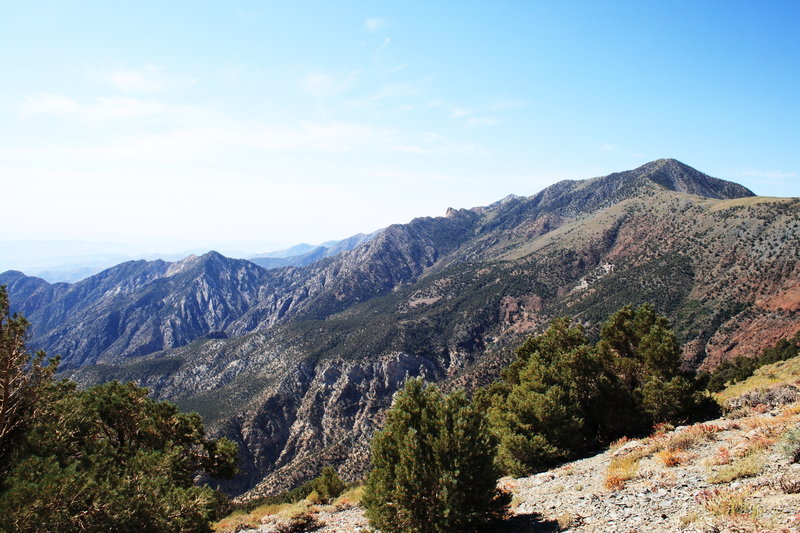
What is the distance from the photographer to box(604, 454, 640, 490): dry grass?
50.1 feet

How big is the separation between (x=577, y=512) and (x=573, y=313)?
114 metres

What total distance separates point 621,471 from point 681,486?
3370mm

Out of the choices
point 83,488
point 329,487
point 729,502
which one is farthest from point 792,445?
point 329,487

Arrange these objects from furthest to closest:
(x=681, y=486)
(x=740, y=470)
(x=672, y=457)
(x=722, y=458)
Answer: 1. (x=672, y=457)
2. (x=722, y=458)
3. (x=681, y=486)
4. (x=740, y=470)

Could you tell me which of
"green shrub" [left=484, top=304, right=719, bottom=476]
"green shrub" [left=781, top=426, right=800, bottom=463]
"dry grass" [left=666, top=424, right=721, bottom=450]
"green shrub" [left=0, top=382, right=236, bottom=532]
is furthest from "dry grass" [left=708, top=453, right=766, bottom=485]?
"green shrub" [left=0, top=382, right=236, bottom=532]

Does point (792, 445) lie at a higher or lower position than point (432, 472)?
higher

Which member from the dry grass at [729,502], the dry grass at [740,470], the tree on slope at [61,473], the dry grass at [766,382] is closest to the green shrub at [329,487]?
the tree on slope at [61,473]

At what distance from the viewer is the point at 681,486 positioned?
44.2 ft

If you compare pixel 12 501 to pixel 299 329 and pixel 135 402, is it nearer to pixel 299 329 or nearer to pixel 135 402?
pixel 135 402

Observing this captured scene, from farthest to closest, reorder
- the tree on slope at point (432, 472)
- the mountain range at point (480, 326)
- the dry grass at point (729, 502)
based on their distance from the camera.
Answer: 1. the mountain range at point (480, 326)
2. the tree on slope at point (432, 472)
3. the dry grass at point (729, 502)

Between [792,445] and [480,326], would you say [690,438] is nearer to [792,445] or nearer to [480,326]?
[792,445]

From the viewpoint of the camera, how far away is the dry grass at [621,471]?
15.3 m

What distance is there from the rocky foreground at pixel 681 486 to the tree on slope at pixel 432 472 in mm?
2062

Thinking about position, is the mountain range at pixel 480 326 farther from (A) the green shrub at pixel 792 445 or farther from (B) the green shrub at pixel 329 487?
(A) the green shrub at pixel 792 445
